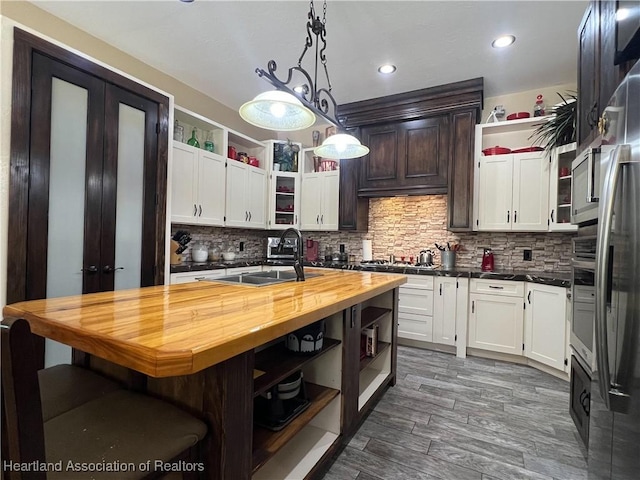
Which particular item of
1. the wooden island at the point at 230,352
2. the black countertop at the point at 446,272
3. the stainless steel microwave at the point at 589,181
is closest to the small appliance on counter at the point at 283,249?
the black countertop at the point at 446,272

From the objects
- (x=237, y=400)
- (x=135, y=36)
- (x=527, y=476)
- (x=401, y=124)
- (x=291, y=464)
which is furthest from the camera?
(x=401, y=124)

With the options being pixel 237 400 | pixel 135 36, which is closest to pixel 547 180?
pixel 237 400

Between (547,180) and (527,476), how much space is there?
8.81 feet

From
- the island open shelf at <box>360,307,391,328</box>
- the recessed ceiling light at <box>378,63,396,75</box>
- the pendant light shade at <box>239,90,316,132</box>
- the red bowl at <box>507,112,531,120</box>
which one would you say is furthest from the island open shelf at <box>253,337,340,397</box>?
the red bowl at <box>507,112,531,120</box>

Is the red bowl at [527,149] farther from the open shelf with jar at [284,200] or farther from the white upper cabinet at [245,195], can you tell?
the white upper cabinet at [245,195]

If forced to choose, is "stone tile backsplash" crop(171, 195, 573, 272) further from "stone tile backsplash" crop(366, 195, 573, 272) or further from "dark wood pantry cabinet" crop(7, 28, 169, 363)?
"dark wood pantry cabinet" crop(7, 28, 169, 363)

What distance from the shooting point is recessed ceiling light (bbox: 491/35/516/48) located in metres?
2.68

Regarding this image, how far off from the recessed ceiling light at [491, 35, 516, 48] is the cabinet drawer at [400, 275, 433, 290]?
7.47ft

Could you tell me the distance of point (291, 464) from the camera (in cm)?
147

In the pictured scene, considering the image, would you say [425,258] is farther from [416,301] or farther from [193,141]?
[193,141]

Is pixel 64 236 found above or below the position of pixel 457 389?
above

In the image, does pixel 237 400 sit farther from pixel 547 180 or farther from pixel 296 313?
pixel 547 180

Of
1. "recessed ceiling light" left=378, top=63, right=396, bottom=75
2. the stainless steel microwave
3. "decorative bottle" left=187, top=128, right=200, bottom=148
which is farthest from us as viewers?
"decorative bottle" left=187, top=128, right=200, bottom=148

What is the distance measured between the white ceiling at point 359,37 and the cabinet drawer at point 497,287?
7.11 feet
